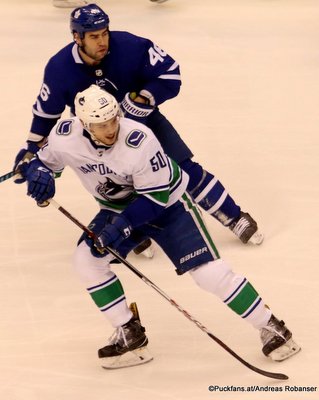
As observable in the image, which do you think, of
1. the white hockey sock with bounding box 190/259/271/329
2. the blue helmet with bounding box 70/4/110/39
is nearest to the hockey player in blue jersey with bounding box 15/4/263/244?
the blue helmet with bounding box 70/4/110/39

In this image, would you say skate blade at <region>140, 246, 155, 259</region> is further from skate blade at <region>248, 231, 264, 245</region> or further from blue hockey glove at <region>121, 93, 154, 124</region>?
blue hockey glove at <region>121, 93, 154, 124</region>

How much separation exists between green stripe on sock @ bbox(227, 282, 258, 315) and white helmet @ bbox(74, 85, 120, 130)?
0.86m

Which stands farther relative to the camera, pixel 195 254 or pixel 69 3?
pixel 69 3

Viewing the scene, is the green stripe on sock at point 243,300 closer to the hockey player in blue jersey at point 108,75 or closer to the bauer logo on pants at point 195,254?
the bauer logo on pants at point 195,254

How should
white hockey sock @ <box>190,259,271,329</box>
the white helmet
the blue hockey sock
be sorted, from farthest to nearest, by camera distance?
1. the blue hockey sock
2. white hockey sock @ <box>190,259,271,329</box>
3. the white helmet

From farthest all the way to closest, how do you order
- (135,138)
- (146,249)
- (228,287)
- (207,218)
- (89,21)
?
(207,218)
(146,249)
(89,21)
(228,287)
(135,138)

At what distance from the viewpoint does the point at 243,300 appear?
509 cm

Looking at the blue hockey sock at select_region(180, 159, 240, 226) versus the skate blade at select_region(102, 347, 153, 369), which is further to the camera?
the blue hockey sock at select_region(180, 159, 240, 226)

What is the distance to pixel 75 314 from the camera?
5766mm

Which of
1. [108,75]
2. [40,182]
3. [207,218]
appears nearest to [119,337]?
[40,182]

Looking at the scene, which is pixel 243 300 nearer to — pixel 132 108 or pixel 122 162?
pixel 122 162

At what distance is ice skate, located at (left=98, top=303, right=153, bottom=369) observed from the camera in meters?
5.25

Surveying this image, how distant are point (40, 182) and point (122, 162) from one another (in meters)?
0.35

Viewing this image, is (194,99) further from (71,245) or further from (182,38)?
(71,245)
